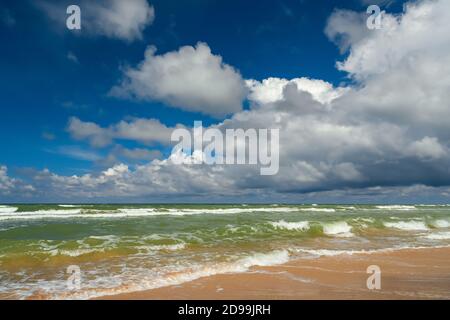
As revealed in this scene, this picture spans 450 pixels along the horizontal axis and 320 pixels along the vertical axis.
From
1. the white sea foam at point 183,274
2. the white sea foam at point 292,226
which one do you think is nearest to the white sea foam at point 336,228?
the white sea foam at point 292,226

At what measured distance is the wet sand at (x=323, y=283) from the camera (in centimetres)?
755

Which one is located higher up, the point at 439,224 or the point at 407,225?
the point at 407,225

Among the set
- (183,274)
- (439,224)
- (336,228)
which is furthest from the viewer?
(439,224)

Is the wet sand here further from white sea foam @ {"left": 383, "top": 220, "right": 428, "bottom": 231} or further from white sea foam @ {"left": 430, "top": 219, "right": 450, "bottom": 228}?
white sea foam @ {"left": 430, "top": 219, "right": 450, "bottom": 228}

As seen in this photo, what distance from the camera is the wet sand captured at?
755cm

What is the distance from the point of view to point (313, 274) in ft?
32.0

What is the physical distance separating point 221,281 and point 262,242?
791cm

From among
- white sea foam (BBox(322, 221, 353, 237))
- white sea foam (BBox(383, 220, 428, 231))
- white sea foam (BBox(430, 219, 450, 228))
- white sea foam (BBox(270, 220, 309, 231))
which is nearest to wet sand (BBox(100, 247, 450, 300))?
white sea foam (BBox(322, 221, 353, 237))

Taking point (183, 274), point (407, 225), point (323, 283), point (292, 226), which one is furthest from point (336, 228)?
point (183, 274)

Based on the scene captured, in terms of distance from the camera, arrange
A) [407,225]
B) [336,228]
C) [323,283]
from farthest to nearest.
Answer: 1. [407,225]
2. [336,228]
3. [323,283]

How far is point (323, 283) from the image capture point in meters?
8.71

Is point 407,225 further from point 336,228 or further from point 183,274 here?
point 183,274

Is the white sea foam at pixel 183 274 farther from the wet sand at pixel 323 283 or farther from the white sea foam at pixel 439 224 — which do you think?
the white sea foam at pixel 439 224
